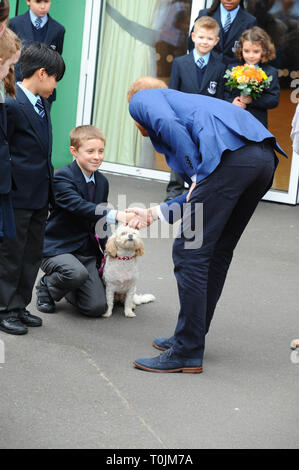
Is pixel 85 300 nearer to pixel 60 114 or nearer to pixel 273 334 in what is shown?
pixel 273 334

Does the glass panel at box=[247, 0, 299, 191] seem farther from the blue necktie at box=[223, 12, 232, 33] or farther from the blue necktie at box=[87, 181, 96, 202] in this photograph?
the blue necktie at box=[87, 181, 96, 202]

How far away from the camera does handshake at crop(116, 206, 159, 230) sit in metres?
4.55

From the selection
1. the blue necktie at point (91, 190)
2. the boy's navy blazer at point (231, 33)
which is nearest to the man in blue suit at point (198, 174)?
the blue necktie at point (91, 190)

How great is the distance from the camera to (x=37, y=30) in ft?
27.4

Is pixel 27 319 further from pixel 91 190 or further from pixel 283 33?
pixel 283 33

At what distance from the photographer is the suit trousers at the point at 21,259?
4699 millimetres

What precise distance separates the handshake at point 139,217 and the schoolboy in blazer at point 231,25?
13.5 ft

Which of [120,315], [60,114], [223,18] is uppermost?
[223,18]

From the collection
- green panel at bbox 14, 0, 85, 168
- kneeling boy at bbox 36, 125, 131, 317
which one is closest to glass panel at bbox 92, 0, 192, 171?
green panel at bbox 14, 0, 85, 168

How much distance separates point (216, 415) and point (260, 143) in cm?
148

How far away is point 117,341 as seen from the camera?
484 cm

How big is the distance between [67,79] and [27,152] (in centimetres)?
520

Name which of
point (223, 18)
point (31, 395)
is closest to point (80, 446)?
point (31, 395)

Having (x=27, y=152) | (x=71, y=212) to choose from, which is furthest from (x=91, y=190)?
(x=27, y=152)
